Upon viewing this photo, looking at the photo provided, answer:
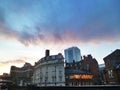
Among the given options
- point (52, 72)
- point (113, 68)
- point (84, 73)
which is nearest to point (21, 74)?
point (52, 72)

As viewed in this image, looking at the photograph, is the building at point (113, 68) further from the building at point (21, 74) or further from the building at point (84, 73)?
the building at point (21, 74)

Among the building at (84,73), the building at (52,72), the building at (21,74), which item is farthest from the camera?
the building at (21,74)

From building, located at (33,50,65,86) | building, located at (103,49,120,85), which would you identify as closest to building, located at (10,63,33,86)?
building, located at (33,50,65,86)

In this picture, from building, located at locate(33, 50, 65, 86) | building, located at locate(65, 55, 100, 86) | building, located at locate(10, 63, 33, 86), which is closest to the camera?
building, located at locate(33, 50, 65, 86)

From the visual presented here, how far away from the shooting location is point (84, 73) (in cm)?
7344

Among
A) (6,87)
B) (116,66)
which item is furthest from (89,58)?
(6,87)

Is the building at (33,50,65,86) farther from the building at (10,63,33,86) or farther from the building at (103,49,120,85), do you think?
the building at (10,63,33,86)

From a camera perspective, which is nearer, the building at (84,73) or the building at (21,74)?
the building at (84,73)

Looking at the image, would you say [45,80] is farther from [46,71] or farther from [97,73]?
[97,73]

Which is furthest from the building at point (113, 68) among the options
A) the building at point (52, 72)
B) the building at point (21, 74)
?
the building at point (21, 74)

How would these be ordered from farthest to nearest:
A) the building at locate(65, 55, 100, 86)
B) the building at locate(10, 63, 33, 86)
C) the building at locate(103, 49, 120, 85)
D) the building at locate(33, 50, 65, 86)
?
the building at locate(10, 63, 33, 86), the building at locate(65, 55, 100, 86), the building at locate(33, 50, 65, 86), the building at locate(103, 49, 120, 85)

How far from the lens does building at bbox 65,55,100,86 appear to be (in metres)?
68.6

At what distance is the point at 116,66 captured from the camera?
4066cm

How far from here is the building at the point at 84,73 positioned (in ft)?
225
